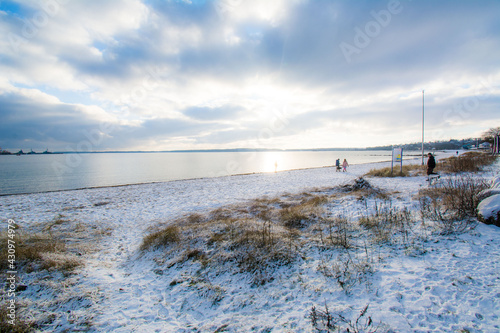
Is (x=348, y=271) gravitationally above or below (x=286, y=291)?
above

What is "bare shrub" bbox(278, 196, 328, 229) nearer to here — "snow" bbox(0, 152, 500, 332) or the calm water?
"snow" bbox(0, 152, 500, 332)

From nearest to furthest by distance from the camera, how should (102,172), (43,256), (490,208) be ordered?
(490,208), (43,256), (102,172)

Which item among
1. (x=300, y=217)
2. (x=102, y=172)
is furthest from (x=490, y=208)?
(x=102, y=172)

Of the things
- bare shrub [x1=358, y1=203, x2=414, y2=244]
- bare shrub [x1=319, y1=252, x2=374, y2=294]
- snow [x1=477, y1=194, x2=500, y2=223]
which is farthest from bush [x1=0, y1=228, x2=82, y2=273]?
snow [x1=477, y1=194, x2=500, y2=223]

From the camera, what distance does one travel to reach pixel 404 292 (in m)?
4.15

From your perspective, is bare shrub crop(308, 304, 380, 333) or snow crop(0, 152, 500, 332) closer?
bare shrub crop(308, 304, 380, 333)

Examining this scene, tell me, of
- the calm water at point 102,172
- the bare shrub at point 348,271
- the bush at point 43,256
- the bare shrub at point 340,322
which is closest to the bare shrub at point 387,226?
the bare shrub at point 348,271

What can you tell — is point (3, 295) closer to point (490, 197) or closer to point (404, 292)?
point (404, 292)

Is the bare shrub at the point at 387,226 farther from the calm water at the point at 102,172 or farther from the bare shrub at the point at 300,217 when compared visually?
the calm water at the point at 102,172

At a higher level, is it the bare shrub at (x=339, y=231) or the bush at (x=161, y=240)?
the bare shrub at (x=339, y=231)

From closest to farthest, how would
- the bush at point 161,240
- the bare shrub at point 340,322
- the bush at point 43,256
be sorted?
1. the bare shrub at point 340,322
2. the bush at point 43,256
3. the bush at point 161,240

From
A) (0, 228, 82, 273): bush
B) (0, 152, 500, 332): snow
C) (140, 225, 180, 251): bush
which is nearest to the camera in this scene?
(0, 152, 500, 332): snow

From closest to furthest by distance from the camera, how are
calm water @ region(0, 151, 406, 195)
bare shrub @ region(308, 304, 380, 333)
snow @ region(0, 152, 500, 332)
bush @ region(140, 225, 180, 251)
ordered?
bare shrub @ region(308, 304, 380, 333) → snow @ region(0, 152, 500, 332) → bush @ region(140, 225, 180, 251) → calm water @ region(0, 151, 406, 195)

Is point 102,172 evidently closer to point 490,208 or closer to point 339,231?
point 339,231
